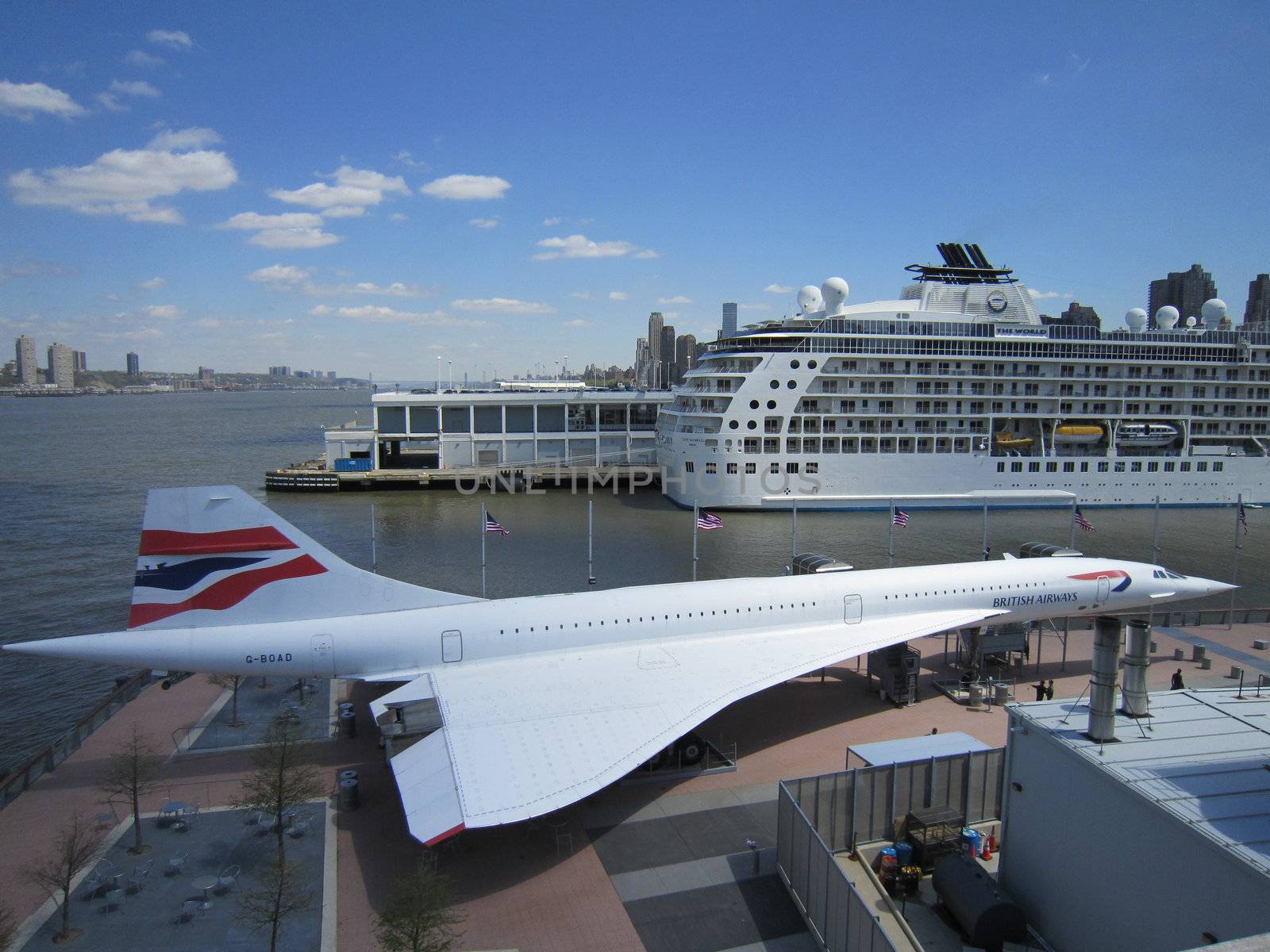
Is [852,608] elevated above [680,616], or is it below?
below

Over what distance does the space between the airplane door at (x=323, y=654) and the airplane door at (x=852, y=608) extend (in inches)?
515

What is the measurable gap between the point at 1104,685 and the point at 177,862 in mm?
14955

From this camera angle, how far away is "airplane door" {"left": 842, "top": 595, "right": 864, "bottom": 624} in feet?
70.6

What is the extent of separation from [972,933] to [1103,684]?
4.03 meters

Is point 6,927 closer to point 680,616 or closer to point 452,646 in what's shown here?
point 452,646

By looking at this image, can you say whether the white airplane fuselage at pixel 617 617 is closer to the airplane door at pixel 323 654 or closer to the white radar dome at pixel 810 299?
the airplane door at pixel 323 654

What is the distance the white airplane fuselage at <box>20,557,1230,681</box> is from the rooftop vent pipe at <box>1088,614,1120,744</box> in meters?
9.62

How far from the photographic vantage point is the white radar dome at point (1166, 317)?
5984cm

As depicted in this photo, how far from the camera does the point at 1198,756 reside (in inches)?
428

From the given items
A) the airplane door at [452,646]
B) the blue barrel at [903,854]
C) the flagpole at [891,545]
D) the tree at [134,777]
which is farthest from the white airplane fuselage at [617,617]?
the blue barrel at [903,854]

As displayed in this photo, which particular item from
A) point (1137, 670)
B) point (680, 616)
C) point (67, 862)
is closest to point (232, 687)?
point (67, 862)

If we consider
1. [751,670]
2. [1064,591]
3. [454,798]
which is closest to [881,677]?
[751,670]

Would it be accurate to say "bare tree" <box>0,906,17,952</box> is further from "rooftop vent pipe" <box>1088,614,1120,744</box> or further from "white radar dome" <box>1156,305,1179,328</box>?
"white radar dome" <box>1156,305,1179,328</box>

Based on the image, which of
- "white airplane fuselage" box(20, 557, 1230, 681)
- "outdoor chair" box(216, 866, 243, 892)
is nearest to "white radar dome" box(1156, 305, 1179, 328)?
"white airplane fuselage" box(20, 557, 1230, 681)
